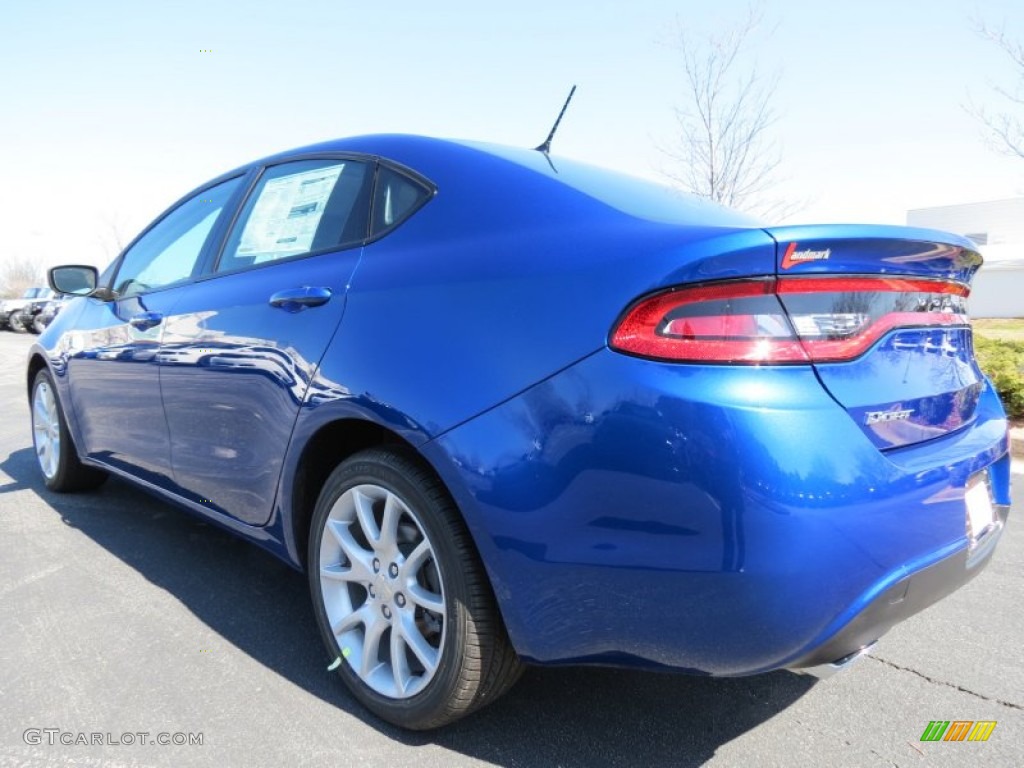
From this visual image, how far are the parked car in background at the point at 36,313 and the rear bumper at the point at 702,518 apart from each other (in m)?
27.6

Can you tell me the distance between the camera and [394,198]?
228cm

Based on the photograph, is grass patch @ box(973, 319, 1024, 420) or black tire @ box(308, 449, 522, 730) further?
grass patch @ box(973, 319, 1024, 420)

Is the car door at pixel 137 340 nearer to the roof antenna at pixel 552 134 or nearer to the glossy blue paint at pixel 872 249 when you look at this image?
the roof antenna at pixel 552 134

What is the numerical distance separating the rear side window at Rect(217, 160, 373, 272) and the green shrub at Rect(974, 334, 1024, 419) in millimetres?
5672

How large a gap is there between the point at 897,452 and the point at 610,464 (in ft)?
2.05

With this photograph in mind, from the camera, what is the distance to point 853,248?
164cm

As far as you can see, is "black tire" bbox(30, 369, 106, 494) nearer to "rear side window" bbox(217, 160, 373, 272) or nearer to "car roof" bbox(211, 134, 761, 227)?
"rear side window" bbox(217, 160, 373, 272)

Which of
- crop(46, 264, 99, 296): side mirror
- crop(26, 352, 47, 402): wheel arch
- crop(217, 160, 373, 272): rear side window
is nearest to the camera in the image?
crop(217, 160, 373, 272): rear side window

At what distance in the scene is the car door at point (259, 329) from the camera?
2275mm

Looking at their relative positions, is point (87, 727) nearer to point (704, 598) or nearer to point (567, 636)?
point (567, 636)

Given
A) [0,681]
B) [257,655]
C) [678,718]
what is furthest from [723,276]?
[0,681]

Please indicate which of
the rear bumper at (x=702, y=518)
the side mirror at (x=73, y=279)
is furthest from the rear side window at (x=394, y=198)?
the side mirror at (x=73, y=279)

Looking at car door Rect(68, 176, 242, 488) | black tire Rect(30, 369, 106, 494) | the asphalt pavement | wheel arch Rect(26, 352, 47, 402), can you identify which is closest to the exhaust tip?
the asphalt pavement

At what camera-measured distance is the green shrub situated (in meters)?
6.51
